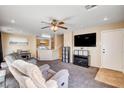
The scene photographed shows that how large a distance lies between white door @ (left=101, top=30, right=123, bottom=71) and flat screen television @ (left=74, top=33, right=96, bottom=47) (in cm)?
47

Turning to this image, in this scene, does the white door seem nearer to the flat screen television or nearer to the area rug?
the flat screen television

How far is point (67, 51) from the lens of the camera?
564 centimetres

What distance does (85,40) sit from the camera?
476 cm

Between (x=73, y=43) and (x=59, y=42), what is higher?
(x=59, y=42)

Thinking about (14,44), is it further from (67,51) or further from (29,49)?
(67,51)

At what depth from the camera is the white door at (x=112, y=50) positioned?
3580 mm

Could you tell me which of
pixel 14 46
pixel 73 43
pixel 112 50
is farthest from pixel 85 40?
pixel 14 46

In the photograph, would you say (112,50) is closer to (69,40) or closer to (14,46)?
(69,40)

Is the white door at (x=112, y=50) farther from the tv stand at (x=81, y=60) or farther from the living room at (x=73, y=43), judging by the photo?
the tv stand at (x=81, y=60)

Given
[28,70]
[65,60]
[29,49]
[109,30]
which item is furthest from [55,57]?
[28,70]

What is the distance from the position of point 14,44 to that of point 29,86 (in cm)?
670

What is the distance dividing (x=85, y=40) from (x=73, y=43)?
2.99ft

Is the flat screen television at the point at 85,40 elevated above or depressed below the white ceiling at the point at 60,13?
below

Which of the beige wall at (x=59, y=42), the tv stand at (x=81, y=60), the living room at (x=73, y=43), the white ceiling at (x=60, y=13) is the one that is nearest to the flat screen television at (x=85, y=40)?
the living room at (x=73, y=43)
